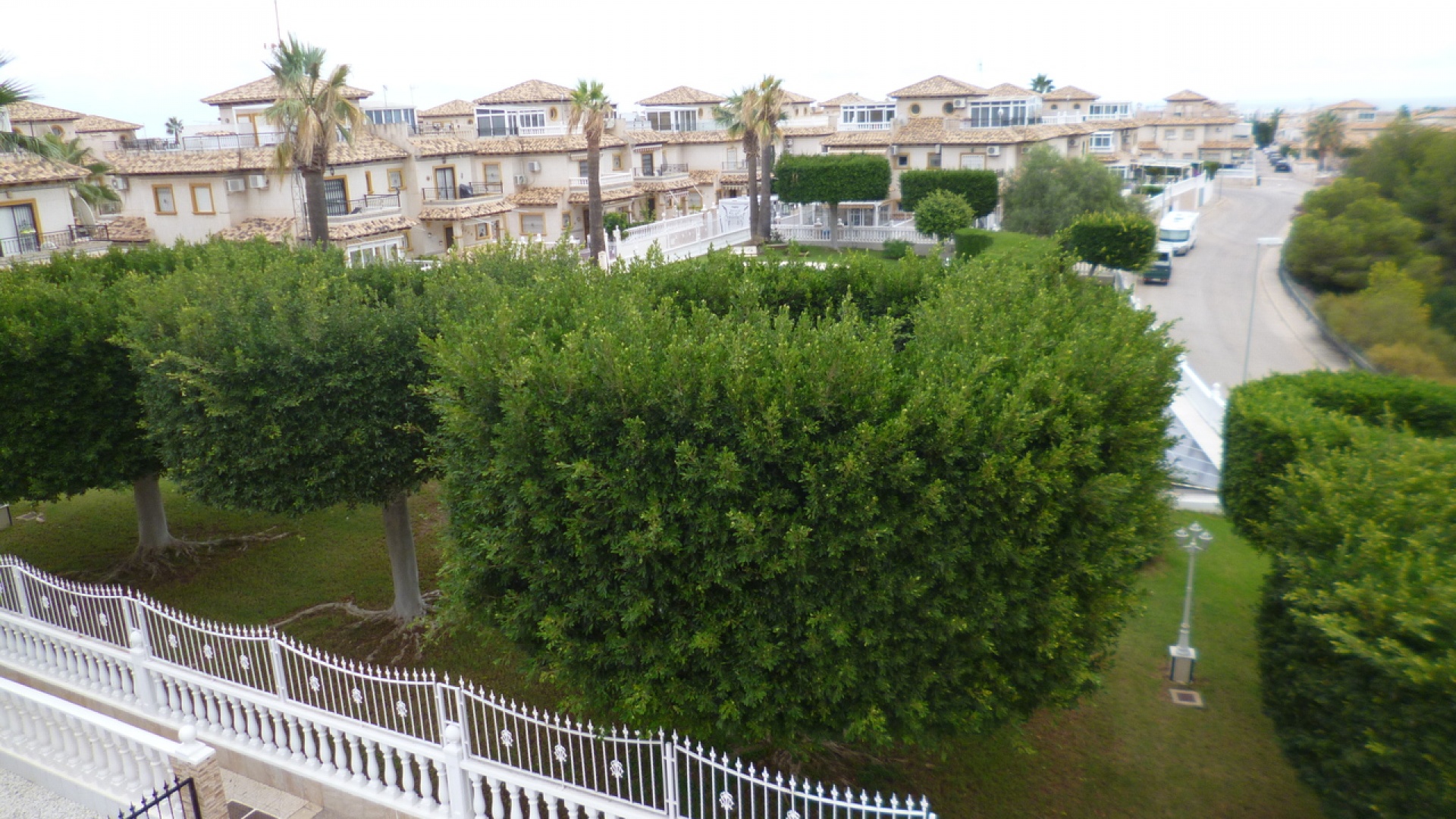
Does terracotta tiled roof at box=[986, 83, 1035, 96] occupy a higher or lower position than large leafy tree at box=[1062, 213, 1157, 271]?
higher

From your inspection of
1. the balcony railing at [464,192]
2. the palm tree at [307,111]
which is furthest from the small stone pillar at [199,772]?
the balcony railing at [464,192]

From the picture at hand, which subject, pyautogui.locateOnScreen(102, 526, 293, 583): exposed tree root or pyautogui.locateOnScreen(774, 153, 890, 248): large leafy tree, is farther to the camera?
pyautogui.locateOnScreen(774, 153, 890, 248): large leafy tree

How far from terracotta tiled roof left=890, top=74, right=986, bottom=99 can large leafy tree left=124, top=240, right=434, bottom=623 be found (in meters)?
51.6

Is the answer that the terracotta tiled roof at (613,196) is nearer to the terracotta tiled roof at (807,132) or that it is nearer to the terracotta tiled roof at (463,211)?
the terracotta tiled roof at (463,211)

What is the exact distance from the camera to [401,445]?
11.9 metres

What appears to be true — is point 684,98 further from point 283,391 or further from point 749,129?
point 283,391

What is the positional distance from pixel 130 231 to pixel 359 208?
362 inches

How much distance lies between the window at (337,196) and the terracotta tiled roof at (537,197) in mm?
9764

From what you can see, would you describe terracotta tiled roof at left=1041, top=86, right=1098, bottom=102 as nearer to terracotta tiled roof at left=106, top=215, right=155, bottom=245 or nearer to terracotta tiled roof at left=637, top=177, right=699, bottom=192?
terracotta tiled roof at left=637, top=177, right=699, bottom=192

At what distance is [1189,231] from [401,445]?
52.7 m

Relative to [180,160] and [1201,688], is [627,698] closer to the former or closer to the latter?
[1201,688]

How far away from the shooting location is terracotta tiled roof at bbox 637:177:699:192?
181ft

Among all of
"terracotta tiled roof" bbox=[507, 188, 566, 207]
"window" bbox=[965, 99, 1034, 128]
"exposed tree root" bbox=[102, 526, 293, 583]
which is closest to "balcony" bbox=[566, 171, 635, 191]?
"terracotta tiled roof" bbox=[507, 188, 566, 207]

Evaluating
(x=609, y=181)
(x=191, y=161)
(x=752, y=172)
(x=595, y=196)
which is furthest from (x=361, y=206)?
(x=752, y=172)
